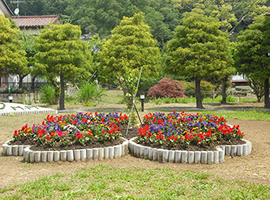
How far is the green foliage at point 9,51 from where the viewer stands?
15.2m

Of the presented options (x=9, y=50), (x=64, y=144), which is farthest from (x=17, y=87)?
(x=64, y=144)

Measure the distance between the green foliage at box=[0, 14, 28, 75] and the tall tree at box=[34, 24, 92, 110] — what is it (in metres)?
2.21

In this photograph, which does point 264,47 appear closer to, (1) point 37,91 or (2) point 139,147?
(2) point 139,147

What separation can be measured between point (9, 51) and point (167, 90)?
10.1m

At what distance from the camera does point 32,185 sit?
11.9 feet

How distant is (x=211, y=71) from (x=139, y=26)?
4.35 m

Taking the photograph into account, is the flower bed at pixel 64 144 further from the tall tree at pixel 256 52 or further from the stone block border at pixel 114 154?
the tall tree at pixel 256 52

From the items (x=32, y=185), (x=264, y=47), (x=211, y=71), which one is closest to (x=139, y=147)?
(x=32, y=185)

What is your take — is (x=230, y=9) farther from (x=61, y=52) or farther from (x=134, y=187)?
(x=134, y=187)

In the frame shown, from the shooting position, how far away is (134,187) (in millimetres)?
3689

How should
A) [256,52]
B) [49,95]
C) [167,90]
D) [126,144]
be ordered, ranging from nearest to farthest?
[126,144] → [256,52] → [49,95] → [167,90]

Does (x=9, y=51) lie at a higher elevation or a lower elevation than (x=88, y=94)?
higher

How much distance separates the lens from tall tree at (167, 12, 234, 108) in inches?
537

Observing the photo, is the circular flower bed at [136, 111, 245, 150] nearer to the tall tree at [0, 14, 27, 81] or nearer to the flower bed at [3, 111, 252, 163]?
the flower bed at [3, 111, 252, 163]
